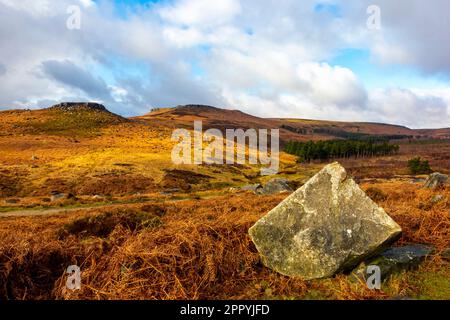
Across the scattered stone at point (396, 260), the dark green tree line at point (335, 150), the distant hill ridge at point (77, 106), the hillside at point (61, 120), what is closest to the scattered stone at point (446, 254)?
the scattered stone at point (396, 260)

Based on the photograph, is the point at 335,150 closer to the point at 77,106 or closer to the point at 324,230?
the point at 77,106

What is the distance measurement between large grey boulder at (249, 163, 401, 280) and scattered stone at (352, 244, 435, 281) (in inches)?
8.6

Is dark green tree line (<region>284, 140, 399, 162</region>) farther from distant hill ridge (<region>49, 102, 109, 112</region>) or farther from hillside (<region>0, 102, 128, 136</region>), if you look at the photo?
distant hill ridge (<region>49, 102, 109, 112</region>)

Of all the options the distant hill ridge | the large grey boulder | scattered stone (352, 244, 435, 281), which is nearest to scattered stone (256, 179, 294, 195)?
scattered stone (352, 244, 435, 281)

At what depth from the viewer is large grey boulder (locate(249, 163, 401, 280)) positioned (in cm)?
769

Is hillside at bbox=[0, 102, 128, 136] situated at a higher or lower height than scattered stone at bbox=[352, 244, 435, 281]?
higher

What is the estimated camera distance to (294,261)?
26.0 feet

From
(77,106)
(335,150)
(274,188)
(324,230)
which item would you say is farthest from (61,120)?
(324,230)

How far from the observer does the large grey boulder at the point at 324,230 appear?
7.69 metres

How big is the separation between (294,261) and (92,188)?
2219 inches

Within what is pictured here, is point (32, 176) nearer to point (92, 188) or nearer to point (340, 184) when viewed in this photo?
point (92, 188)

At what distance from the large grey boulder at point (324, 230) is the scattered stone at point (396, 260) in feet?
0.72

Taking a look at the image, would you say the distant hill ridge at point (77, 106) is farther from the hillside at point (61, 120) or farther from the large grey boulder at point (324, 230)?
the large grey boulder at point (324, 230)

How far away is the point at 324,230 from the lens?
7961 mm
